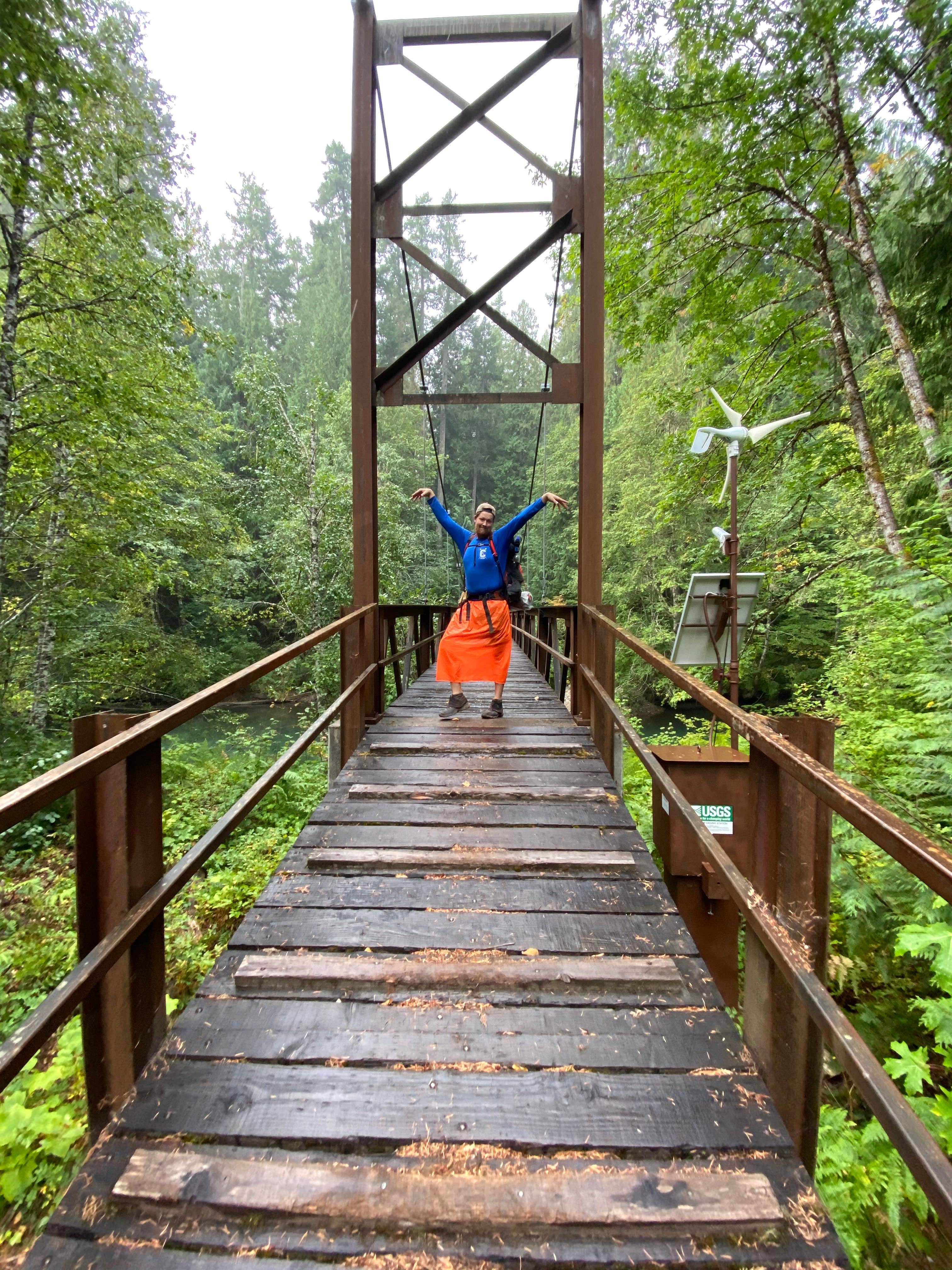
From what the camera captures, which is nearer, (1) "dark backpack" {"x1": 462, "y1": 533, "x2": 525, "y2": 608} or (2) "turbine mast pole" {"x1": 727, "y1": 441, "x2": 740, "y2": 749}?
(1) "dark backpack" {"x1": 462, "y1": 533, "x2": 525, "y2": 608}

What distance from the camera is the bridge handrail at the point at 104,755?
98 centimetres

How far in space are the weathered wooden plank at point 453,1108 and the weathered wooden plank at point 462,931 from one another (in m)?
0.41

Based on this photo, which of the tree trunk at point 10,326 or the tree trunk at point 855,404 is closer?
the tree trunk at point 10,326

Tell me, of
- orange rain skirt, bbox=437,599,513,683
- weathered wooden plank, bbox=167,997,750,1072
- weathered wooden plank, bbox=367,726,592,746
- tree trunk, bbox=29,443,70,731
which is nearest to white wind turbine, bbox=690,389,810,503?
orange rain skirt, bbox=437,599,513,683

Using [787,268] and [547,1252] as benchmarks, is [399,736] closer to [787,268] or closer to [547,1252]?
[547,1252]

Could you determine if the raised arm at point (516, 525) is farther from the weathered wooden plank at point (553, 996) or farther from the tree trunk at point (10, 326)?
the tree trunk at point (10, 326)

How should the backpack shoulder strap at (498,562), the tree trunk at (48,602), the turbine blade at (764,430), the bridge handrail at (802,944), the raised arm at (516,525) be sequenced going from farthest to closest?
the tree trunk at (48,602) < the turbine blade at (764,430) < the backpack shoulder strap at (498,562) < the raised arm at (516,525) < the bridge handrail at (802,944)

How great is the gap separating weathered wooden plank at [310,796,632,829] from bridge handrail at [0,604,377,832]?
883 mm

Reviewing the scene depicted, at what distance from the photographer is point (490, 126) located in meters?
3.86

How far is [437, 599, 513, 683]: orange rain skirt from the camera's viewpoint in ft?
13.4

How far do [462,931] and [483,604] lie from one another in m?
2.46

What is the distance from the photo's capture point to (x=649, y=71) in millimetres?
6266

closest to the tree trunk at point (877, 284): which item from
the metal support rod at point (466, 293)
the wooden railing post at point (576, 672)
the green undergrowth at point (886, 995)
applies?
the green undergrowth at point (886, 995)

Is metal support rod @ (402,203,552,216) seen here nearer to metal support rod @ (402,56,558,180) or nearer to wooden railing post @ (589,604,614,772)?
metal support rod @ (402,56,558,180)
